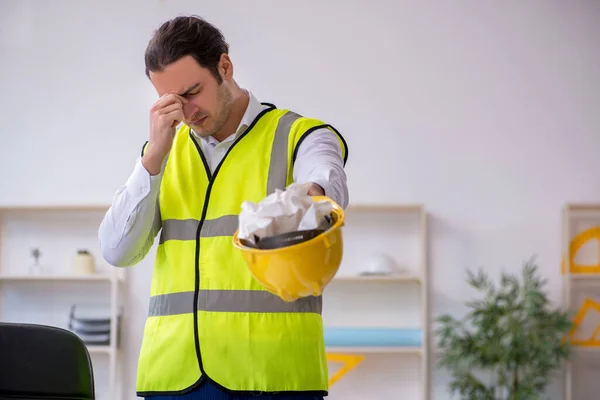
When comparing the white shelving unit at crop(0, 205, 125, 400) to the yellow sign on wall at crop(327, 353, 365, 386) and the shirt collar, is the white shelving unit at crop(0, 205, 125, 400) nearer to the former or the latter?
the yellow sign on wall at crop(327, 353, 365, 386)

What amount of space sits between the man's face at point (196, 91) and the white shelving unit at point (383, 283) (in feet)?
11.0

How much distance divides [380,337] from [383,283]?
0.39m

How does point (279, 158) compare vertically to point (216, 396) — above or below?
above

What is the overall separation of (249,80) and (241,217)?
424 cm

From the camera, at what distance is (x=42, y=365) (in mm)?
1417

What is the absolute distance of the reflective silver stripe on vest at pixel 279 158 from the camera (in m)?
1.64

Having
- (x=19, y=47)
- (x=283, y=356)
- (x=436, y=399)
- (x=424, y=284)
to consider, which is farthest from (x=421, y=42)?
(x=283, y=356)

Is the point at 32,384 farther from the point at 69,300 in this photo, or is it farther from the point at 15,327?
the point at 69,300

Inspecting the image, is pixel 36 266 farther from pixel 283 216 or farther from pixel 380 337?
pixel 283 216

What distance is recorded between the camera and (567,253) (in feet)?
16.8

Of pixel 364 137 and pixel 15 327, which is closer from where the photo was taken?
pixel 15 327

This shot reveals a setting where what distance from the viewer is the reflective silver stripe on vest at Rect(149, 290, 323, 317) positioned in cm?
160

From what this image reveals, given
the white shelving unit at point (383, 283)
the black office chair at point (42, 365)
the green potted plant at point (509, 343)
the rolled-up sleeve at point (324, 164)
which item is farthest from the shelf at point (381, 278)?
the black office chair at point (42, 365)

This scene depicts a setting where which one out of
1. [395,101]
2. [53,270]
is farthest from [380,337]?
[53,270]
